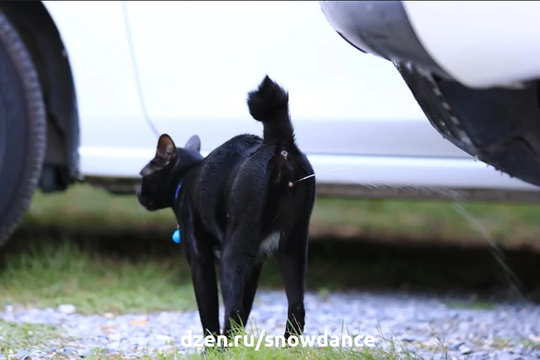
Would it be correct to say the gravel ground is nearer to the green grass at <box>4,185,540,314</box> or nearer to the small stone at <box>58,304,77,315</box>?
the small stone at <box>58,304,77,315</box>

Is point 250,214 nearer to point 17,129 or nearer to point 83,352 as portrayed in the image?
point 83,352

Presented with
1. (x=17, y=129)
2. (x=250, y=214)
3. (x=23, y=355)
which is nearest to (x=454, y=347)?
(x=250, y=214)

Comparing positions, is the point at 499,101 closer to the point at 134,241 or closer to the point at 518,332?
the point at 518,332

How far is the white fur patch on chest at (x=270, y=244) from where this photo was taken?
1.95 m

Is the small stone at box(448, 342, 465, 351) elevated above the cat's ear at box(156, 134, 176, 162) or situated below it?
below

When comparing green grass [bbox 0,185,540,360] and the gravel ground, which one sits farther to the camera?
green grass [bbox 0,185,540,360]

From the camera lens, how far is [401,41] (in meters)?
1.56

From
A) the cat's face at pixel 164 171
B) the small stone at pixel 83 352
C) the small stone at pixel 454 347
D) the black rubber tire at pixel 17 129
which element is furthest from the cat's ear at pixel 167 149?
the small stone at pixel 454 347

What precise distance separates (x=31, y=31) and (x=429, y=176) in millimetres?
1741

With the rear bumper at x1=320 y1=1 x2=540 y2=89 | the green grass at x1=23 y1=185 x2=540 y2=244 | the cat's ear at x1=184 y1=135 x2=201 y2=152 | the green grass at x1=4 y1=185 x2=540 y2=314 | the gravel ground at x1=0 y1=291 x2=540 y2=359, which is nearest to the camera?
the rear bumper at x1=320 y1=1 x2=540 y2=89

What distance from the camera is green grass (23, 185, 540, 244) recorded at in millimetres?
5039

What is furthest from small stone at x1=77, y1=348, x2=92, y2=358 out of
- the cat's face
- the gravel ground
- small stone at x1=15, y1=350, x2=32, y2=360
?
the cat's face

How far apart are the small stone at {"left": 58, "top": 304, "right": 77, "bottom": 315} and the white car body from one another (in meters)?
0.55

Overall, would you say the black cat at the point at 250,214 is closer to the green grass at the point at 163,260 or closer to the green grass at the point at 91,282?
the green grass at the point at 163,260
